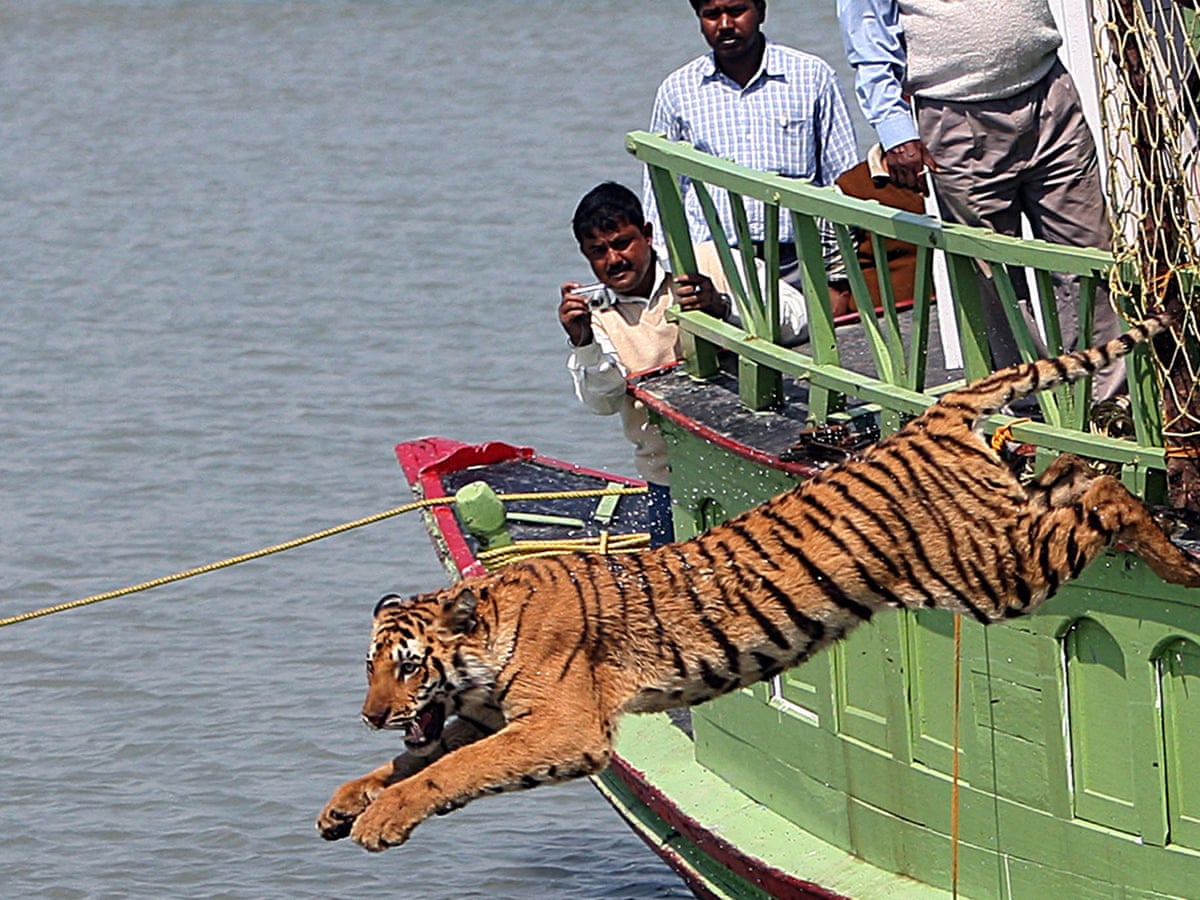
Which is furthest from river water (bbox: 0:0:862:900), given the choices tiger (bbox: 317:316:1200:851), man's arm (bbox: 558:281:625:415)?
tiger (bbox: 317:316:1200:851)

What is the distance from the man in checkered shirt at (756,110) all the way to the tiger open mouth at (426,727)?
3307 millimetres

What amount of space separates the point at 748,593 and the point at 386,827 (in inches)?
40.0

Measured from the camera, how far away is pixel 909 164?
20.5ft

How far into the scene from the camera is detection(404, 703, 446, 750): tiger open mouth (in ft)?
17.3

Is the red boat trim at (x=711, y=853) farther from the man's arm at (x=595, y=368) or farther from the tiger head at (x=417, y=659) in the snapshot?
the tiger head at (x=417, y=659)

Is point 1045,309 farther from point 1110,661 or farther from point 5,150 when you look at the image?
point 5,150

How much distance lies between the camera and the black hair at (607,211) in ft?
24.0

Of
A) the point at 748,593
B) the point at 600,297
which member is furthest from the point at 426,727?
the point at 600,297

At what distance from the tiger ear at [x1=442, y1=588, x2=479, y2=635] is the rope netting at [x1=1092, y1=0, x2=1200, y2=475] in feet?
5.58

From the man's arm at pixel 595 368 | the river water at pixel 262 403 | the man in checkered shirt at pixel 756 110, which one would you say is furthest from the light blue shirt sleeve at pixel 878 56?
the river water at pixel 262 403

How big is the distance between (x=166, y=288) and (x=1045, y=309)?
46.7 feet

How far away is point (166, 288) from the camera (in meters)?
19.3

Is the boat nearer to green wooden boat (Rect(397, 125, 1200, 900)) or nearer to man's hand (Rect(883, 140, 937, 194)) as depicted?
green wooden boat (Rect(397, 125, 1200, 900))

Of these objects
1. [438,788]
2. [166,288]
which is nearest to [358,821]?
[438,788]
